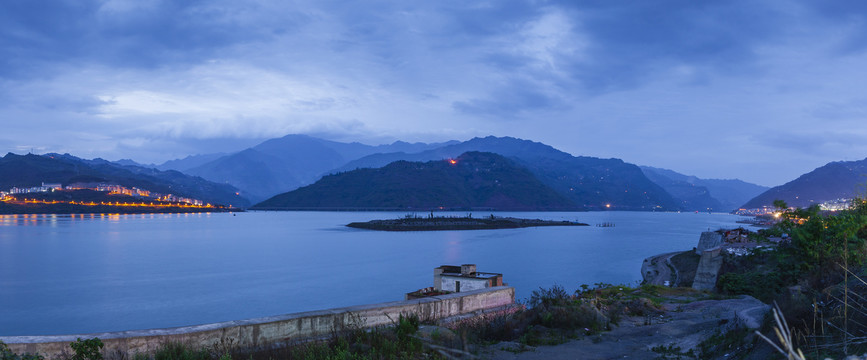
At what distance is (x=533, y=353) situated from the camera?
9.73 meters

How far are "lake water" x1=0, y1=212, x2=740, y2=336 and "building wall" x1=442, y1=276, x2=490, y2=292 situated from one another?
1912cm

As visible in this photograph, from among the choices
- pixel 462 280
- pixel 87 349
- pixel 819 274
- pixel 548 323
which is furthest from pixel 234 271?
pixel 819 274

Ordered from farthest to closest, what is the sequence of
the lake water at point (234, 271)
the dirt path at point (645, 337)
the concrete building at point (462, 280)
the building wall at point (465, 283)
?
1. the lake water at point (234, 271)
2. the concrete building at point (462, 280)
3. the building wall at point (465, 283)
4. the dirt path at point (645, 337)

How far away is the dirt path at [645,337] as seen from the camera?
31.8 feet

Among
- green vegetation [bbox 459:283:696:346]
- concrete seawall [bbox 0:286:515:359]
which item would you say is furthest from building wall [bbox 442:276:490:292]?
concrete seawall [bbox 0:286:515:359]

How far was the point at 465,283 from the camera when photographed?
24.9 meters

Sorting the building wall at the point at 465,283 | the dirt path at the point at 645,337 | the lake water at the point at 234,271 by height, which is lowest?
the lake water at the point at 234,271

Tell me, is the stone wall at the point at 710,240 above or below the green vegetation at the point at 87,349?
A: below

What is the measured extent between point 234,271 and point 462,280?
146 ft

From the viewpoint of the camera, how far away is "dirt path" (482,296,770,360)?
31.8 feet

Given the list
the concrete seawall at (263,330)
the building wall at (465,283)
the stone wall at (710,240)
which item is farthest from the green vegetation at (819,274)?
the stone wall at (710,240)

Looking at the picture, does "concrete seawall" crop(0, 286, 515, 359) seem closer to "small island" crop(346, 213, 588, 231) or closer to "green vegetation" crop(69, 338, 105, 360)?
"green vegetation" crop(69, 338, 105, 360)

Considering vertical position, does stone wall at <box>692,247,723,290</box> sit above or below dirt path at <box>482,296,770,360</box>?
below

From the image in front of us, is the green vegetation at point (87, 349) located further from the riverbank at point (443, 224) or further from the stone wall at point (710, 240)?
the riverbank at point (443, 224)
